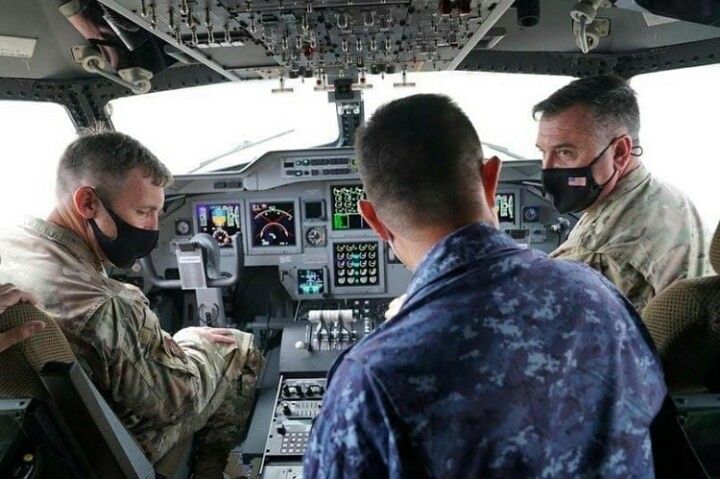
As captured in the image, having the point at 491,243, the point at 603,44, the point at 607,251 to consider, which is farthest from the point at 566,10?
the point at 491,243

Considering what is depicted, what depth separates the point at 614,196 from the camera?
1778 mm

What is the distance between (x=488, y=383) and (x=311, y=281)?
10.1 ft

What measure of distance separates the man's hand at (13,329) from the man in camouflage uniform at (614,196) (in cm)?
148

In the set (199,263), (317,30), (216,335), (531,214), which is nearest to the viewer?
(317,30)

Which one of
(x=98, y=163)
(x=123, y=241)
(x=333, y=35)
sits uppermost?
(x=333, y=35)

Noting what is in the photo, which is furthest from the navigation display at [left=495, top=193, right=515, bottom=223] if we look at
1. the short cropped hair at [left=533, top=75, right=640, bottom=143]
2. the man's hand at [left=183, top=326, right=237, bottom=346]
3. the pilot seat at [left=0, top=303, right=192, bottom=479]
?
the pilot seat at [left=0, top=303, right=192, bottom=479]

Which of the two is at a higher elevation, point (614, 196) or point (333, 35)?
point (333, 35)

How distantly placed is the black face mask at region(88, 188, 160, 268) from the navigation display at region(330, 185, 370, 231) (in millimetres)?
1806

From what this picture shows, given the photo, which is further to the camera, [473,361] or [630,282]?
[630,282]

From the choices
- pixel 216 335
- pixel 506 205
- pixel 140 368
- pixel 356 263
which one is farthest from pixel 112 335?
pixel 506 205

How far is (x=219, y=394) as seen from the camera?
2248 mm

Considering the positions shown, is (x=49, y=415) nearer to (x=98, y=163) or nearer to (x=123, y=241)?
(x=123, y=241)

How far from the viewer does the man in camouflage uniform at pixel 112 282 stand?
1.57 m

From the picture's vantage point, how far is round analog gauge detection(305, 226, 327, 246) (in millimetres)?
3668
